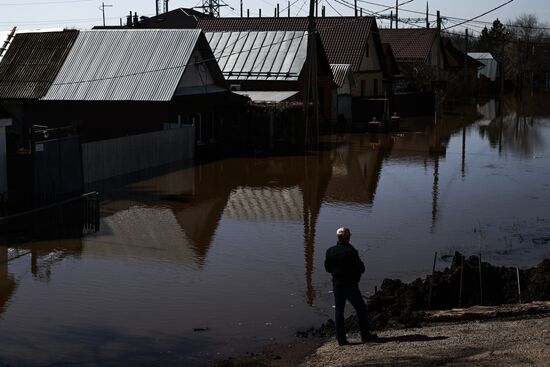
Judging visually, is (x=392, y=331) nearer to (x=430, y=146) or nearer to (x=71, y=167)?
(x=71, y=167)

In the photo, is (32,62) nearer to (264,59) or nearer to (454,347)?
(264,59)

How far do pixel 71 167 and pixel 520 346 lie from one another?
14781mm

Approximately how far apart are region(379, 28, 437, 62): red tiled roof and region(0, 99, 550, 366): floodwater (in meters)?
38.4

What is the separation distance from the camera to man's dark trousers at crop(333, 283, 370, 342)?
11805 mm

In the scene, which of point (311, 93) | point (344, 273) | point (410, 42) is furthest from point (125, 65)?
point (410, 42)

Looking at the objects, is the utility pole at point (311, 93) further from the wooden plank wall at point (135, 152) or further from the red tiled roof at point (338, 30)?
the red tiled roof at point (338, 30)

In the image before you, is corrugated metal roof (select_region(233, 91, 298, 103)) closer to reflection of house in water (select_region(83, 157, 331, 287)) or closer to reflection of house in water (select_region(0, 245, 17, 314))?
reflection of house in water (select_region(83, 157, 331, 287))

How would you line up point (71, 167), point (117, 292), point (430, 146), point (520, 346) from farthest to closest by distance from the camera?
point (430, 146)
point (71, 167)
point (117, 292)
point (520, 346)

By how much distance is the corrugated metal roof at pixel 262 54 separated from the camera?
141 ft

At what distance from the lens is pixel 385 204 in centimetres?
2514

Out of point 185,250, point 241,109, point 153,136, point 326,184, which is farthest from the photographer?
point 241,109

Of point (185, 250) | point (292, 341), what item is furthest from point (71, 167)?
point (292, 341)

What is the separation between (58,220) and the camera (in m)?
21.4

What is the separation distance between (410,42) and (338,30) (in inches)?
775
